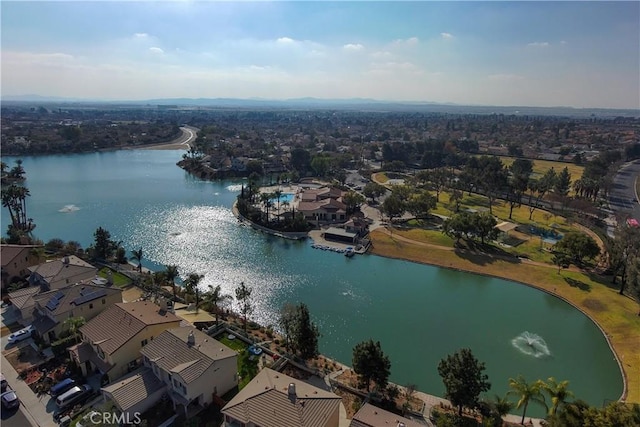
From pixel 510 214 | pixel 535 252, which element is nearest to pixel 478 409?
pixel 535 252

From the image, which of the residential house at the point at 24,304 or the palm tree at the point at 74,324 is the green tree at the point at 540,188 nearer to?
the palm tree at the point at 74,324

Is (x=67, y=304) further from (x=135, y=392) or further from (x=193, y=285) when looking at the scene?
(x=135, y=392)

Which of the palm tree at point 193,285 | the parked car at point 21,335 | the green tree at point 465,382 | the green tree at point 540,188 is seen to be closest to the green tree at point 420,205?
the green tree at point 540,188

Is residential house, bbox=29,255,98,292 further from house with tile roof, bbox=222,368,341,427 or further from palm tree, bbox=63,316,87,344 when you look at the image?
house with tile roof, bbox=222,368,341,427

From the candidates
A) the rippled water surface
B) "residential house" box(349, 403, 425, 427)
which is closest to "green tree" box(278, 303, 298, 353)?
the rippled water surface

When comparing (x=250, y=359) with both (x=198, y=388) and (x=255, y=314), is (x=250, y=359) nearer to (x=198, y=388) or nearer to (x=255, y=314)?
(x=198, y=388)
